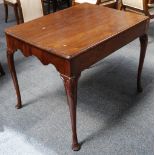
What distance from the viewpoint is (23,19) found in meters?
3.30

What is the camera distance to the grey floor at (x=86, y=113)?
5.33 feet

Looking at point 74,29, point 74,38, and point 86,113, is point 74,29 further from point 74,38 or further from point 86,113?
point 86,113

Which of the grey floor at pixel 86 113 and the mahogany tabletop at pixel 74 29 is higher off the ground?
the mahogany tabletop at pixel 74 29

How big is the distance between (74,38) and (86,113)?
0.65 metres

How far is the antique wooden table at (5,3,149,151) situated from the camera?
1.35m

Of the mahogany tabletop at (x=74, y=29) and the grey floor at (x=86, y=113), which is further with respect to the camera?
the grey floor at (x=86, y=113)

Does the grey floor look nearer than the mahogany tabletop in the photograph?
No

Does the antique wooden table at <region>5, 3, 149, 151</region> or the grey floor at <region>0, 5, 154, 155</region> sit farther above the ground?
the antique wooden table at <region>5, 3, 149, 151</region>

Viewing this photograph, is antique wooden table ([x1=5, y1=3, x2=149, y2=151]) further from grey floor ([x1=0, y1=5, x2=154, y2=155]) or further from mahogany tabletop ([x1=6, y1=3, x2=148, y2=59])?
grey floor ([x1=0, y1=5, x2=154, y2=155])

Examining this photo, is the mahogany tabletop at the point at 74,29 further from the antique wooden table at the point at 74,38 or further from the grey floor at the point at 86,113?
the grey floor at the point at 86,113

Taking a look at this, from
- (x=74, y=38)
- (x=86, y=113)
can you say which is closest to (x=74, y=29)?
(x=74, y=38)

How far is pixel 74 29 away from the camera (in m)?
Answer: 1.61

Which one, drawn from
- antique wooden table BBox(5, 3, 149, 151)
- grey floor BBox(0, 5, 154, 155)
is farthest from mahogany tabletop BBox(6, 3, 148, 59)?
grey floor BBox(0, 5, 154, 155)

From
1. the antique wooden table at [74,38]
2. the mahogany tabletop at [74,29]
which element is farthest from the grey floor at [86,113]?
the mahogany tabletop at [74,29]
